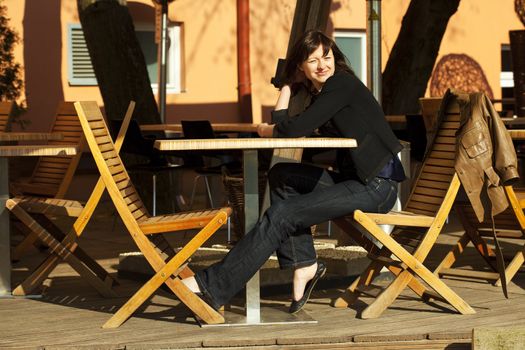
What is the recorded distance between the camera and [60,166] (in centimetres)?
780

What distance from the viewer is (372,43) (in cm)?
826

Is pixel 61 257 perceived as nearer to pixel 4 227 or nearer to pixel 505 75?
pixel 4 227

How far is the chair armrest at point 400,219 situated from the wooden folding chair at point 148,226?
0.67 m

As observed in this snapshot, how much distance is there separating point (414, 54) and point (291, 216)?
24.2 ft

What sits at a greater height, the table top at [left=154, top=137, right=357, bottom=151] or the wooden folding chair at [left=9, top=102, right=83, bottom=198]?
the table top at [left=154, top=137, right=357, bottom=151]

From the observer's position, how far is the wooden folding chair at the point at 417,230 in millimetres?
5887

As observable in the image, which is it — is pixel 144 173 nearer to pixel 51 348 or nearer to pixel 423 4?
pixel 423 4

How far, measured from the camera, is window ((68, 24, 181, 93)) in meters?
15.5

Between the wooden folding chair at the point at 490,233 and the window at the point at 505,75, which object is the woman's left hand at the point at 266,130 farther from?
the window at the point at 505,75

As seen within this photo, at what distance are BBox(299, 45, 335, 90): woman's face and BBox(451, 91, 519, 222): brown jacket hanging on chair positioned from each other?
0.69m

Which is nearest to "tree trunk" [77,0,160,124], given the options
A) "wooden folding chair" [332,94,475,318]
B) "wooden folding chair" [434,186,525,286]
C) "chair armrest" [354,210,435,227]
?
"wooden folding chair" [434,186,525,286]

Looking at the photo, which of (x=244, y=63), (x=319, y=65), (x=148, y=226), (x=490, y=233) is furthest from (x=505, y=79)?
(x=148, y=226)

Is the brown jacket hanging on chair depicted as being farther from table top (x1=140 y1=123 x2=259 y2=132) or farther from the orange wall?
the orange wall

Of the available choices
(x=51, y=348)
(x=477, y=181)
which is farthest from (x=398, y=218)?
(x=51, y=348)
